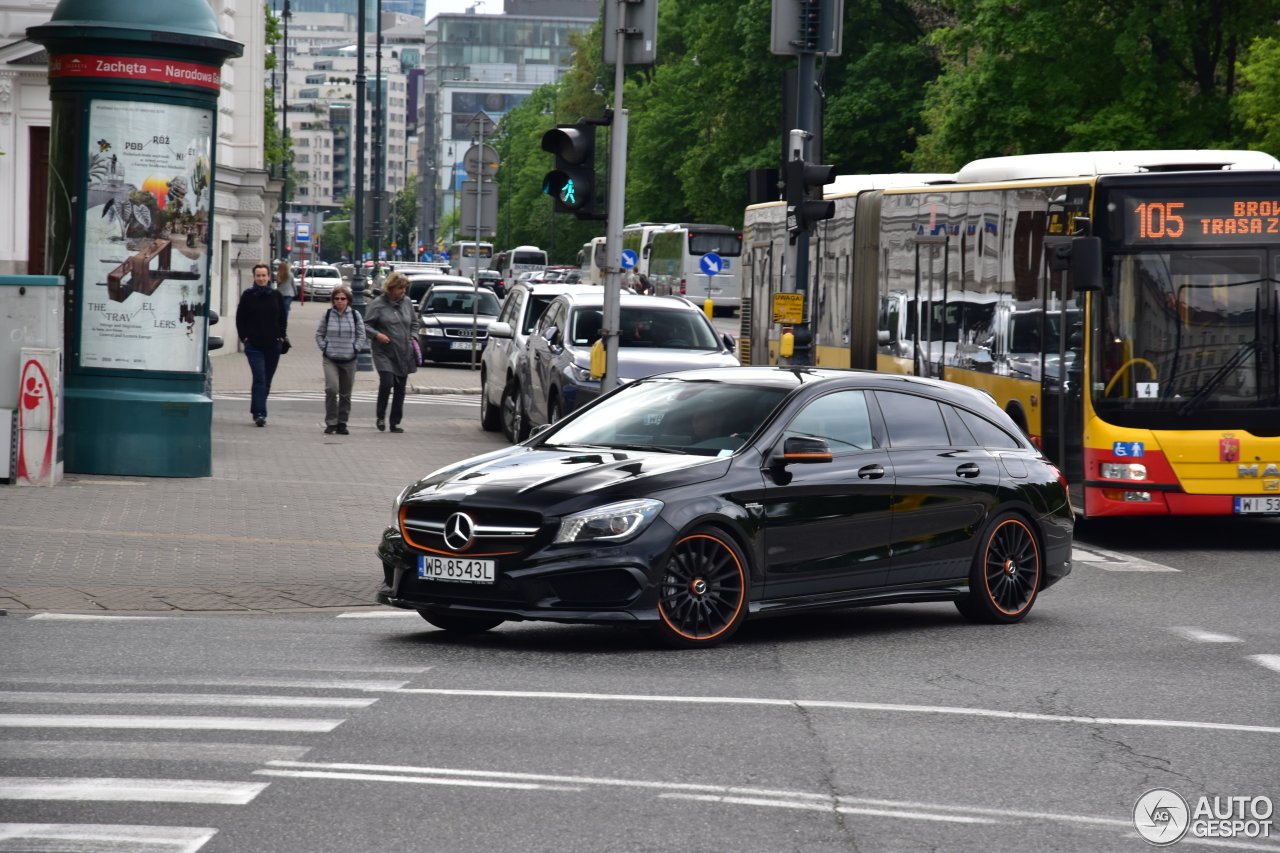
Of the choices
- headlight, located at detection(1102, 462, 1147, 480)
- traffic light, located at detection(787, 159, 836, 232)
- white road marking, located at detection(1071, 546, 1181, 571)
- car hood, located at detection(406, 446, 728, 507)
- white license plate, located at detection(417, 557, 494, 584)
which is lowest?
white road marking, located at detection(1071, 546, 1181, 571)

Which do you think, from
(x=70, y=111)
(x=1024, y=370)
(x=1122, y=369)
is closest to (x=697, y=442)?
(x=1122, y=369)

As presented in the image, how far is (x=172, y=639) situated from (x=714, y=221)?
62.8 metres

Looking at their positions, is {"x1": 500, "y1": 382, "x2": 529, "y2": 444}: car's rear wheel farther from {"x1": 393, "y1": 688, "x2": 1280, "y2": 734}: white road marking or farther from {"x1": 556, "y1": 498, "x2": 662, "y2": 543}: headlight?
{"x1": 393, "y1": 688, "x2": 1280, "y2": 734}: white road marking

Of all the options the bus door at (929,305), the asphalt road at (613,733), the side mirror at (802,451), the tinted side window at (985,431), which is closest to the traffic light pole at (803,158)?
the bus door at (929,305)

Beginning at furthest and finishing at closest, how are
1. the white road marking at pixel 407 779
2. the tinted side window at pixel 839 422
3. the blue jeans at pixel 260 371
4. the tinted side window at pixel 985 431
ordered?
the blue jeans at pixel 260 371 → the tinted side window at pixel 985 431 → the tinted side window at pixel 839 422 → the white road marking at pixel 407 779

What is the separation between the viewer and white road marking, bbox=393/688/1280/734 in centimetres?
834

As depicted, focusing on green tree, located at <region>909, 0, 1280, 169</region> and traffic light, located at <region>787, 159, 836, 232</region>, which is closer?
traffic light, located at <region>787, 159, 836, 232</region>

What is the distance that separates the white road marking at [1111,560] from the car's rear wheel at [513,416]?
26.9 ft

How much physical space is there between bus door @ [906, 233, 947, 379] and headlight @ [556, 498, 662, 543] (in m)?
10.4

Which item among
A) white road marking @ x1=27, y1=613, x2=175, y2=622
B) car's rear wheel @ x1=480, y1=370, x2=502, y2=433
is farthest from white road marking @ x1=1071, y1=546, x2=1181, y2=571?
car's rear wheel @ x1=480, y1=370, x2=502, y2=433

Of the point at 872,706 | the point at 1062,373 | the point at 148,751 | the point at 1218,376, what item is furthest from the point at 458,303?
the point at 148,751

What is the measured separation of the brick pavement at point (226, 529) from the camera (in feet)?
39.0

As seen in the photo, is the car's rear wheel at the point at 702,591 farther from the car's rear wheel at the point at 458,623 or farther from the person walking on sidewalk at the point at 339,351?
the person walking on sidewalk at the point at 339,351

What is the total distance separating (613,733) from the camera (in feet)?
25.2
